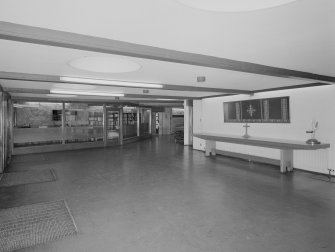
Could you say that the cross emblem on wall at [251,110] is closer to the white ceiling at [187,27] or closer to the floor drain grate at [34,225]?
the white ceiling at [187,27]

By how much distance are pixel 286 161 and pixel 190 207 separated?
4.14 m

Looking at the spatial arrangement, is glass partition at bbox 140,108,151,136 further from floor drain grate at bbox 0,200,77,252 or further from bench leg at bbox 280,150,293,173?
floor drain grate at bbox 0,200,77,252

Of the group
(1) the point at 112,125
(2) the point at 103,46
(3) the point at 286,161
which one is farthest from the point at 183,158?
(2) the point at 103,46

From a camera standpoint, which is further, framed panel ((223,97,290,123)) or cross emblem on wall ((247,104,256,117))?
cross emblem on wall ((247,104,256,117))

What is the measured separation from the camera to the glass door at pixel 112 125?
502 inches

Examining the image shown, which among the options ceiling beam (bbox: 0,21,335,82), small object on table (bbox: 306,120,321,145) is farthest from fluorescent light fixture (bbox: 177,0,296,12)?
small object on table (bbox: 306,120,321,145)

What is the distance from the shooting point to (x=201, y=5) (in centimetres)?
159

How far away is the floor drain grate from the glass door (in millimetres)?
8759

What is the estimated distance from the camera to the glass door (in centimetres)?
1276

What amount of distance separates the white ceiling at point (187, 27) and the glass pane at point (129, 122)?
33.7 ft

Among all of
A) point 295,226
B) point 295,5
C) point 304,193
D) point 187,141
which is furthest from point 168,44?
point 187,141

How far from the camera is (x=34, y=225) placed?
3.35 metres

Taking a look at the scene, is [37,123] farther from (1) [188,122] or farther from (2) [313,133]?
(2) [313,133]

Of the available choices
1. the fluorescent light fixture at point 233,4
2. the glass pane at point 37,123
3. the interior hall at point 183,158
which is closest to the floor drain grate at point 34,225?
the interior hall at point 183,158
